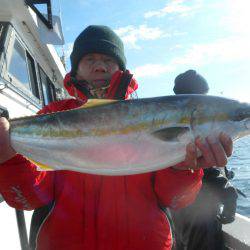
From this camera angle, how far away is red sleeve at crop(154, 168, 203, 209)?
10.0 ft

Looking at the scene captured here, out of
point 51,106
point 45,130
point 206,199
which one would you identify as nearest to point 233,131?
point 45,130

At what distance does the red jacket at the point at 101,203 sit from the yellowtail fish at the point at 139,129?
1.39ft

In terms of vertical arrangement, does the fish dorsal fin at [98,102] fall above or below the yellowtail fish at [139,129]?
above

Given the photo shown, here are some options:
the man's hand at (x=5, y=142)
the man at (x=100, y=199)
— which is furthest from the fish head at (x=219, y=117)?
the man's hand at (x=5, y=142)

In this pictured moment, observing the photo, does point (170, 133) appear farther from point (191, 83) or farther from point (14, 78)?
point (14, 78)

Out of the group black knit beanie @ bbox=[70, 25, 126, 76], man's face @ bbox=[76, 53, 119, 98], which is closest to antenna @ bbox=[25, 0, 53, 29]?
black knit beanie @ bbox=[70, 25, 126, 76]

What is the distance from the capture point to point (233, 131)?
2748 mm

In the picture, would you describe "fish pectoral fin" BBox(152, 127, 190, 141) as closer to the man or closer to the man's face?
the man

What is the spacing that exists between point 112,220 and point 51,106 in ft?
4.26

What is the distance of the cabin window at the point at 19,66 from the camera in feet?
19.5

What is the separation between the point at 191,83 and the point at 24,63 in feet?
10.5

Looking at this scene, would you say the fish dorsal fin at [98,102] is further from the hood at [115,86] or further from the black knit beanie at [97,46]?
the black knit beanie at [97,46]

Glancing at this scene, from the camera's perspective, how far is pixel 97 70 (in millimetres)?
3709

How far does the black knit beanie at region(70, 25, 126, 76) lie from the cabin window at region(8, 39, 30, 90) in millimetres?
1893
